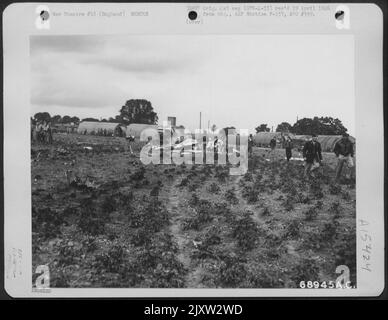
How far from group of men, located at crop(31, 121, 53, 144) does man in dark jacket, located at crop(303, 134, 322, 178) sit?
365 centimetres

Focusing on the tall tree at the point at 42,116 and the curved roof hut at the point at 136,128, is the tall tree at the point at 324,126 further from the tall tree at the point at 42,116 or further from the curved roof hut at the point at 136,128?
the tall tree at the point at 42,116

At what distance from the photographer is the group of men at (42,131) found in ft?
17.0

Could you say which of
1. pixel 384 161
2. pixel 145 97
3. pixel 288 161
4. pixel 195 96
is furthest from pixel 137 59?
pixel 384 161

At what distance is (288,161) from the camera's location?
17.5ft

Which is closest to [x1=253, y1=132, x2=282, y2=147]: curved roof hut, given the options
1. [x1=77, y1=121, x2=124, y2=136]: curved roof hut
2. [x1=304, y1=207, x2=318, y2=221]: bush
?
[x1=304, y1=207, x2=318, y2=221]: bush

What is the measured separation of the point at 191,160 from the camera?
209 inches

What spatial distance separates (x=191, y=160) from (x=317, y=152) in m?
1.82

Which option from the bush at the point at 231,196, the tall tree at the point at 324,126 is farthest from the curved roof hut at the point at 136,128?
the tall tree at the point at 324,126

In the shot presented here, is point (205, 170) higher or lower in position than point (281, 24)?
lower

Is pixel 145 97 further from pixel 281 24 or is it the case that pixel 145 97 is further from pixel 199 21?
pixel 281 24

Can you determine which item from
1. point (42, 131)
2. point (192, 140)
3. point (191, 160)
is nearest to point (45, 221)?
point (42, 131)

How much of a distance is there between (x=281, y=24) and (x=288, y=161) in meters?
1.96

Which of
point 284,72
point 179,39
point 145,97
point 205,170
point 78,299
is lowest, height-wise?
point 78,299

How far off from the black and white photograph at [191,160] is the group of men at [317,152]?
0.05 ft
